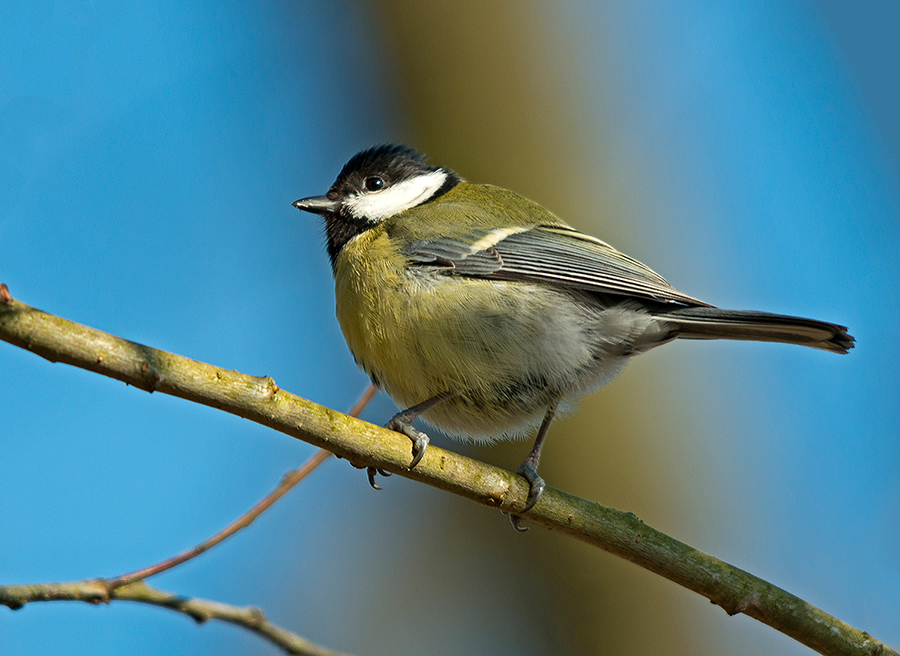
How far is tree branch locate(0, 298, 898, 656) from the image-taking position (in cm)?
166

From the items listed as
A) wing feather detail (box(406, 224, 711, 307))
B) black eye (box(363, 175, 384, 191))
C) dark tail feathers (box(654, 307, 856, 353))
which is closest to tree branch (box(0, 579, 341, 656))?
wing feather detail (box(406, 224, 711, 307))

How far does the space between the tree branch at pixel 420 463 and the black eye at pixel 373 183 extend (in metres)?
1.74

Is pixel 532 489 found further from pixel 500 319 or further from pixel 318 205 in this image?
pixel 318 205

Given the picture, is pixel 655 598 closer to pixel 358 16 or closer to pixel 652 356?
pixel 652 356

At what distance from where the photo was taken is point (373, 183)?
3744mm

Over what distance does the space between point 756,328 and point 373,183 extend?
1.81m

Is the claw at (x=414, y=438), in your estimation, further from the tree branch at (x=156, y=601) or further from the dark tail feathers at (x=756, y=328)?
the dark tail feathers at (x=756, y=328)

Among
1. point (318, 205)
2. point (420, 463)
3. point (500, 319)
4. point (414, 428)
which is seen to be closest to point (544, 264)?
point (500, 319)

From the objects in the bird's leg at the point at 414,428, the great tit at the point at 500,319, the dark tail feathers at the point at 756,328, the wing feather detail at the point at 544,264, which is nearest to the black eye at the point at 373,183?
the great tit at the point at 500,319

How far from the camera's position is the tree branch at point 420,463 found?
166cm

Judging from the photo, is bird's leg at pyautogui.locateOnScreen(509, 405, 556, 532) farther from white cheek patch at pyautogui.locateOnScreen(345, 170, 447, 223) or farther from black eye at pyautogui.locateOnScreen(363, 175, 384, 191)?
black eye at pyautogui.locateOnScreen(363, 175, 384, 191)

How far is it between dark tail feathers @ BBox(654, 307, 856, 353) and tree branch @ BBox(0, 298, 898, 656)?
2.89 feet

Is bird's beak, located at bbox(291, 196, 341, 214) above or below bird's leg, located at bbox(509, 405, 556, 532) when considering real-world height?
above

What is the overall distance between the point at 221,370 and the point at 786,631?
5.57 feet
